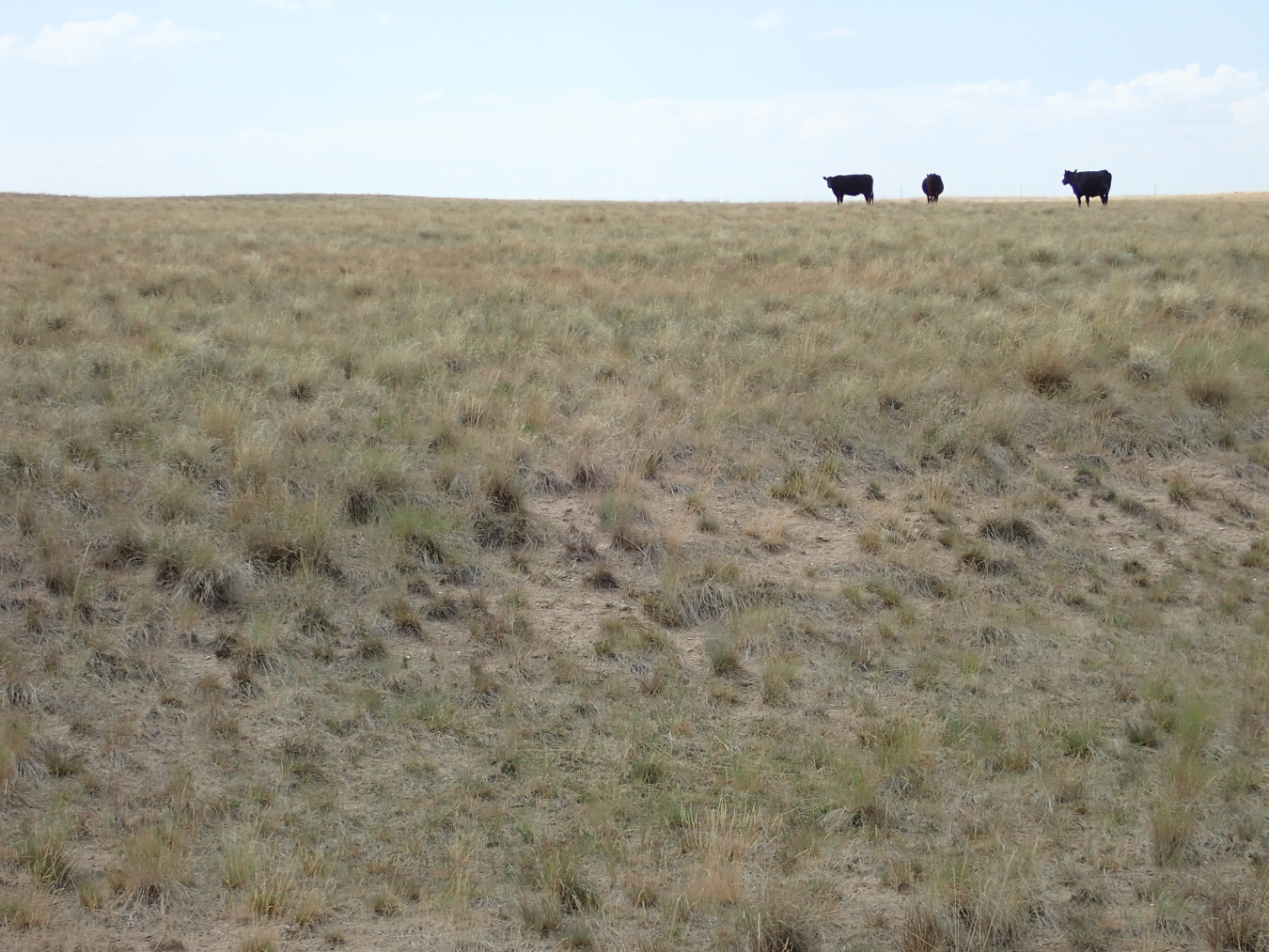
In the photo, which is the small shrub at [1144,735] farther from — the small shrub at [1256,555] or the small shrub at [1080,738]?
the small shrub at [1256,555]

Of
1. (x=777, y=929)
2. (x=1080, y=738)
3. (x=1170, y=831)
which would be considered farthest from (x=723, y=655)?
(x=1170, y=831)

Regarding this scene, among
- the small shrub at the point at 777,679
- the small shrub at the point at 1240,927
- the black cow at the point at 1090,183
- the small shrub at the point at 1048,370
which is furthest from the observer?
the black cow at the point at 1090,183

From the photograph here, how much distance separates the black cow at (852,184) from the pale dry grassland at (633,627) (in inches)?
1114

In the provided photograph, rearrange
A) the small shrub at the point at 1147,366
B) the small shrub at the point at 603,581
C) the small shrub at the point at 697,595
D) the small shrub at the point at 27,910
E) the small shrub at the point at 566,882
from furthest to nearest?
the small shrub at the point at 1147,366, the small shrub at the point at 603,581, the small shrub at the point at 697,595, the small shrub at the point at 566,882, the small shrub at the point at 27,910

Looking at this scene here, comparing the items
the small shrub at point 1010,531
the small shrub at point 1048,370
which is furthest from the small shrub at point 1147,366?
the small shrub at point 1010,531

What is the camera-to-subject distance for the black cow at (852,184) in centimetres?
3966

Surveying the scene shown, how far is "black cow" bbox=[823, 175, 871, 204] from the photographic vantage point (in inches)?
1561

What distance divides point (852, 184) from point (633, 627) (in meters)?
36.4

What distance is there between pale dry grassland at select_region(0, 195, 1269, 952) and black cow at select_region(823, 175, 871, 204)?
1114 inches

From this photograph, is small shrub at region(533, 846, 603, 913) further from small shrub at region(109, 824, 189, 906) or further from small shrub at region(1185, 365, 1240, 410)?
small shrub at region(1185, 365, 1240, 410)

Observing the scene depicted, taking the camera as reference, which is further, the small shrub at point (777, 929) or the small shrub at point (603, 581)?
the small shrub at point (603, 581)

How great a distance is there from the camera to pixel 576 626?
6445 millimetres

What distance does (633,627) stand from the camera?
254 inches

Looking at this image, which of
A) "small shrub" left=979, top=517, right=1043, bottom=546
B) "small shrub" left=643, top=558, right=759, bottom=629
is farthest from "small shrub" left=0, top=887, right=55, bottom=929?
"small shrub" left=979, top=517, right=1043, bottom=546
